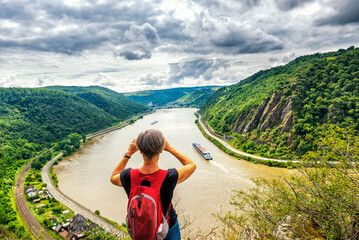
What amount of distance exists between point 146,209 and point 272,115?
123 feet

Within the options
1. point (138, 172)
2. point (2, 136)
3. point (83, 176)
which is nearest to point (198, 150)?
point (83, 176)

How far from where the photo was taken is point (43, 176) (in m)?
28.1

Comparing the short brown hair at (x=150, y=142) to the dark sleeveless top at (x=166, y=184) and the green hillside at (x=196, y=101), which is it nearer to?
the dark sleeveless top at (x=166, y=184)

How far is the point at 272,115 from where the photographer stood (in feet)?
115

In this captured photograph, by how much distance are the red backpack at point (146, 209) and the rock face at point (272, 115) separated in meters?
34.5

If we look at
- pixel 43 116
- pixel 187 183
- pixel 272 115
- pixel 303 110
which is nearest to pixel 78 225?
pixel 187 183

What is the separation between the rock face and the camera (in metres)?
32.4

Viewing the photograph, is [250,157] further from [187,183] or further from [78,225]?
[78,225]

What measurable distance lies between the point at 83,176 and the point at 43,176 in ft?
23.2

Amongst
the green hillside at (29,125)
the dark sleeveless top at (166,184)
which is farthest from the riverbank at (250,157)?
the green hillside at (29,125)

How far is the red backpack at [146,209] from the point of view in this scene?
164 centimetres

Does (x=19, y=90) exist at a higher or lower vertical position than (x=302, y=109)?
higher

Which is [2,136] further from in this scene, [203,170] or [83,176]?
[203,170]

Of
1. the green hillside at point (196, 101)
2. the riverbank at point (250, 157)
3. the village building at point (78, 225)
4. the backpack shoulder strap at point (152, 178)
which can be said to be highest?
the backpack shoulder strap at point (152, 178)
